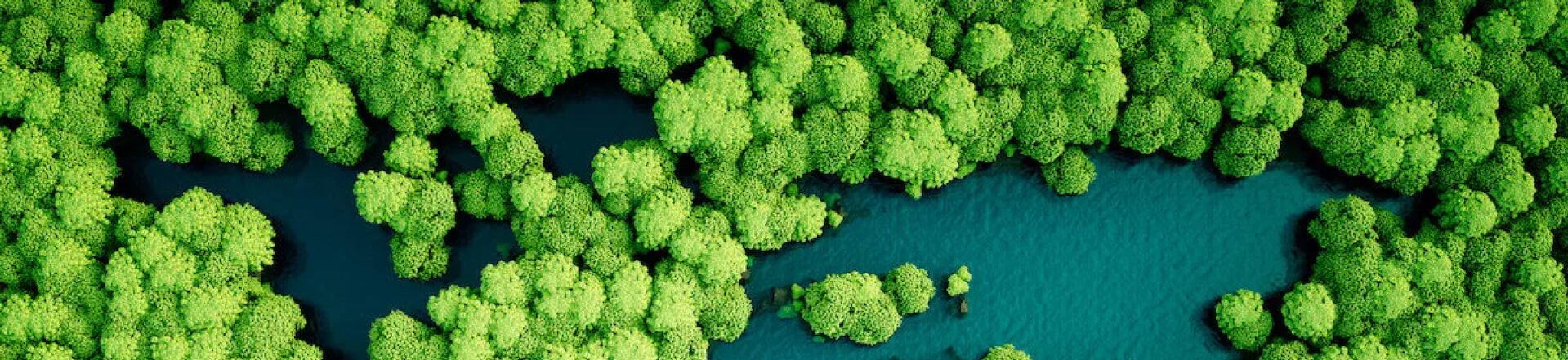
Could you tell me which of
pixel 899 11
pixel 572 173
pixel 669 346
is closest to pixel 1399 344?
pixel 899 11

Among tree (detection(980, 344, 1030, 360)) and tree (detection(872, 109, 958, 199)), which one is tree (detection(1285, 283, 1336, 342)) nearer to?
tree (detection(980, 344, 1030, 360))

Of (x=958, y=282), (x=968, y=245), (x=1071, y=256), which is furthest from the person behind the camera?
(x=1071, y=256)

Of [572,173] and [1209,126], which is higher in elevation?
[572,173]

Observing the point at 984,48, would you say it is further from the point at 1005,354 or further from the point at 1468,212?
the point at 1468,212

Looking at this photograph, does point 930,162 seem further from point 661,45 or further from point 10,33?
point 10,33

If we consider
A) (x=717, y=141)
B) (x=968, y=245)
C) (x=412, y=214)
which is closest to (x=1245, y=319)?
(x=968, y=245)

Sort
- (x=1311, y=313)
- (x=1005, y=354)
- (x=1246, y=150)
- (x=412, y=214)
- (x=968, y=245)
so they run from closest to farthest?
(x=412, y=214)
(x=1311, y=313)
(x=1005, y=354)
(x=1246, y=150)
(x=968, y=245)

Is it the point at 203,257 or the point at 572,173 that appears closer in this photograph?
the point at 203,257
